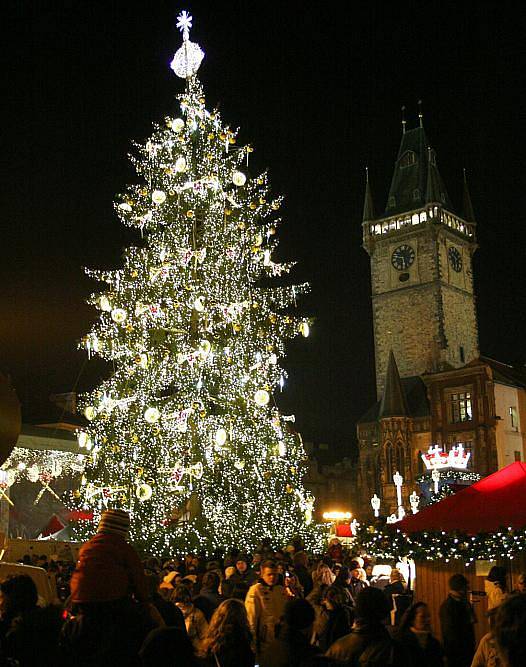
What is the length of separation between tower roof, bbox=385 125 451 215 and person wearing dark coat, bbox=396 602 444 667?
204ft

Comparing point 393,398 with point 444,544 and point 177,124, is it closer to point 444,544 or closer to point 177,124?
point 177,124

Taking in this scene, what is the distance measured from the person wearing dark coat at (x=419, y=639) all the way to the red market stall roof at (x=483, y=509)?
4356mm

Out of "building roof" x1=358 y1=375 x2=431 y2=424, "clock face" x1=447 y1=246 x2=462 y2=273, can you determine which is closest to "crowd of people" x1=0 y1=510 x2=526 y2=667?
"building roof" x1=358 y1=375 x2=431 y2=424

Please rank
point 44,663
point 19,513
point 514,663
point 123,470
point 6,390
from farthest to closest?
point 19,513, point 123,470, point 6,390, point 44,663, point 514,663

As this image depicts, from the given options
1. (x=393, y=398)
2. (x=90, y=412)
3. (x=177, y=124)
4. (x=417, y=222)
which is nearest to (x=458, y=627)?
(x=90, y=412)

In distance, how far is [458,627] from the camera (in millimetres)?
8289

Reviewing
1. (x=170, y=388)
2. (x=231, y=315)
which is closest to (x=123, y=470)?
(x=170, y=388)

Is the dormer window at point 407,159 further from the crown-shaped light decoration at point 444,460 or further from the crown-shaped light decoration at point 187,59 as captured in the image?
the crown-shaped light decoration at point 187,59

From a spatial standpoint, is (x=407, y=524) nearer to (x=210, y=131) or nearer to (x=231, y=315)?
(x=231, y=315)

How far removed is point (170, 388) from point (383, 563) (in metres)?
6.61

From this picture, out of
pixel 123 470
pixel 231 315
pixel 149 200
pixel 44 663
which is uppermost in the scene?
pixel 149 200

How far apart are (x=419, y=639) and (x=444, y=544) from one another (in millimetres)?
4541

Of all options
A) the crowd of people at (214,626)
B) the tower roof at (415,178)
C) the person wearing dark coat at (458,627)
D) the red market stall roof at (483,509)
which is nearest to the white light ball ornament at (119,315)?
the red market stall roof at (483,509)

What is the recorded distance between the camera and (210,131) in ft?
69.1
